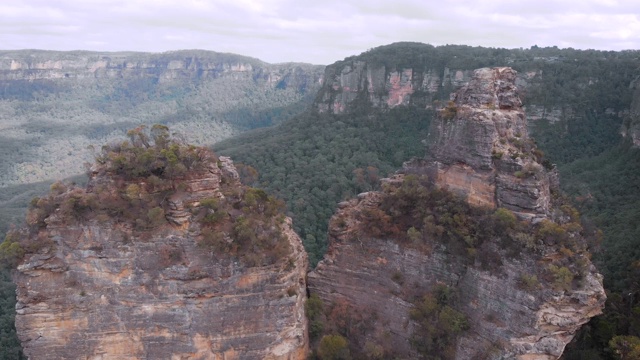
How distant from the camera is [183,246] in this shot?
17.1m

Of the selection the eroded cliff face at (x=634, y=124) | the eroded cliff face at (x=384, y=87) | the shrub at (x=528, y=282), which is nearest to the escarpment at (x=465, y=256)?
the shrub at (x=528, y=282)

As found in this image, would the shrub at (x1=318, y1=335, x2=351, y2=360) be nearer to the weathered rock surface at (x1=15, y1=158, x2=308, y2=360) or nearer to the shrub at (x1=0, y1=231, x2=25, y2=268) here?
the weathered rock surface at (x1=15, y1=158, x2=308, y2=360)

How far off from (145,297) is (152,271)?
3.22ft

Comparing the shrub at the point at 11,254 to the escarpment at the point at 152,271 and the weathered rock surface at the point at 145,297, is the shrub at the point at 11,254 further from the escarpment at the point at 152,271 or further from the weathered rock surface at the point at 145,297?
the weathered rock surface at the point at 145,297

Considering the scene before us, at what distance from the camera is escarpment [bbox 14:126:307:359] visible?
53.8 ft

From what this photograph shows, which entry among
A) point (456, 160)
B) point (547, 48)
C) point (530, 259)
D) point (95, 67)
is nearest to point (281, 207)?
point (456, 160)

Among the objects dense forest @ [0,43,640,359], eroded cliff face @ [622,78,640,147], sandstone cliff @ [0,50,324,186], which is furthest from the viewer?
sandstone cliff @ [0,50,324,186]

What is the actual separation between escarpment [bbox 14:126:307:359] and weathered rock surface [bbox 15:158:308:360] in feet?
0.12

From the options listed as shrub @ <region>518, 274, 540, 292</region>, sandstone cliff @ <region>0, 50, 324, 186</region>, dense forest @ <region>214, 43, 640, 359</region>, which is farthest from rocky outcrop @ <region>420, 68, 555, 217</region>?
sandstone cliff @ <region>0, 50, 324, 186</region>

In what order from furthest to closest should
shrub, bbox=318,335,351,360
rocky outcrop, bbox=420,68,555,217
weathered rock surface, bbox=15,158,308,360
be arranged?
shrub, bbox=318,335,351,360 < rocky outcrop, bbox=420,68,555,217 < weathered rock surface, bbox=15,158,308,360

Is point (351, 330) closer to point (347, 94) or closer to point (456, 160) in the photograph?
point (456, 160)

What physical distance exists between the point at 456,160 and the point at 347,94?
174 ft

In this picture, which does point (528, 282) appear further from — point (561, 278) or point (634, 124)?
point (634, 124)

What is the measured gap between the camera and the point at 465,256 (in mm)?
18766
